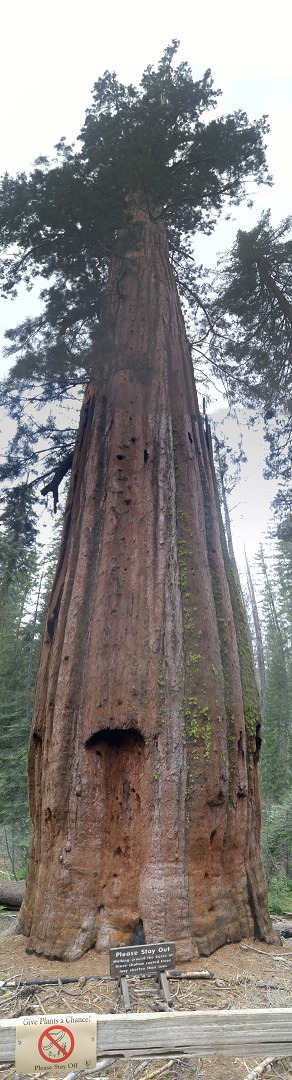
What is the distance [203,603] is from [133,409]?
8.59 feet

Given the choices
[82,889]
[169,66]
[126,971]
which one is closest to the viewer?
[126,971]

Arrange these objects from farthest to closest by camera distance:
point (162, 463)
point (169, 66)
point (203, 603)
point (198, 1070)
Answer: point (169, 66)
point (162, 463)
point (203, 603)
point (198, 1070)

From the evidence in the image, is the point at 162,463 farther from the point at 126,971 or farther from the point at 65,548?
the point at 126,971

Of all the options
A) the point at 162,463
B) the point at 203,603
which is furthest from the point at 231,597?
the point at 162,463

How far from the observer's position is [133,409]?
297 inches

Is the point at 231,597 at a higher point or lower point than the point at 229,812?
higher

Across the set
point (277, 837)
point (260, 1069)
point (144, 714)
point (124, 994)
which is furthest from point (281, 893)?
point (260, 1069)

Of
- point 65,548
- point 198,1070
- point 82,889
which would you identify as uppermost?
point 65,548

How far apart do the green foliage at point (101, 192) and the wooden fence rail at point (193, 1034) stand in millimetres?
7375

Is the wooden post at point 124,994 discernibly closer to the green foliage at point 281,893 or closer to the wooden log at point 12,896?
the wooden log at point 12,896

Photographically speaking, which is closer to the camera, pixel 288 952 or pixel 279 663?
pixel 288 952

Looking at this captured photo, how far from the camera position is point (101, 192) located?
29.0ft

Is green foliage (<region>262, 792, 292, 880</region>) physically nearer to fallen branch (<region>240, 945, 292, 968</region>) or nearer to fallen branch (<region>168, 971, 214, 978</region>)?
fallen branch (<region>240, 945, 292, 968</region>)

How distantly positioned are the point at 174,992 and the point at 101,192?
9184 millimetres
